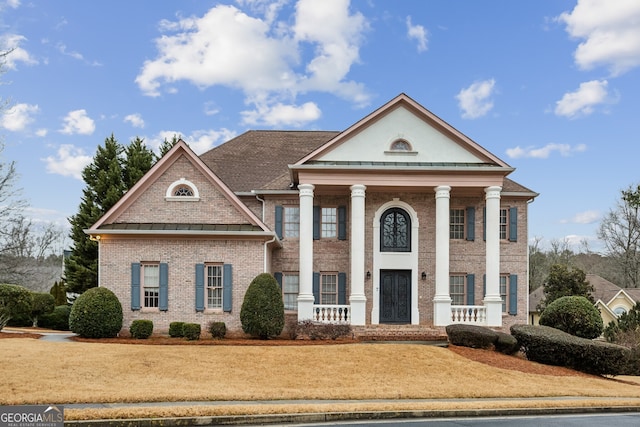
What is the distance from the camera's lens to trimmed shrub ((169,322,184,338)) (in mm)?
23953

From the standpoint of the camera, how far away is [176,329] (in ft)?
78.6

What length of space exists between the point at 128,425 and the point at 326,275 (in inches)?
695

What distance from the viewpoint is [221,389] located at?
15109 mm

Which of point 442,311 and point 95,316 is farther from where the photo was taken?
point 442,311

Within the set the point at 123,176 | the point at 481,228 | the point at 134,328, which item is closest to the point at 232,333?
the point at 134,328

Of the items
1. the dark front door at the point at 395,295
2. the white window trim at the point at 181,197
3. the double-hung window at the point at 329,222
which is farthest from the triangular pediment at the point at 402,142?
the dark front door at the point at 395,295

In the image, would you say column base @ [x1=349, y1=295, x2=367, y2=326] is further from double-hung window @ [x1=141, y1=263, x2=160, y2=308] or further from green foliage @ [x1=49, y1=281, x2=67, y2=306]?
green foliage @ [x1=49, y1=281, x2=67, y2=306]

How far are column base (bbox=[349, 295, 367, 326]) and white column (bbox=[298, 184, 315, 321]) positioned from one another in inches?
68.9

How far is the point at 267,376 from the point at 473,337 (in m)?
9.02

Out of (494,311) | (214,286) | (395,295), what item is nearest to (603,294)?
(494,311)

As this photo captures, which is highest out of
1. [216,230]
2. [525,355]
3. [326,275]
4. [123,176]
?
[123,176]

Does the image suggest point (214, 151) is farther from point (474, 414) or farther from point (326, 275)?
point (474, 414)
